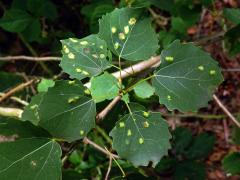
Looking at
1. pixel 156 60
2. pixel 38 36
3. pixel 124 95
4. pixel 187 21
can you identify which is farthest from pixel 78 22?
pixel 124 95

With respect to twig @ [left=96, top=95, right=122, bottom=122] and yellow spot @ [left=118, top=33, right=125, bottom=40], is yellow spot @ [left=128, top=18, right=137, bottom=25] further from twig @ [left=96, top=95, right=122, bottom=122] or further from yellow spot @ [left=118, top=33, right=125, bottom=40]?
twig @ [left=96, top=95, right=122, bottom=122]

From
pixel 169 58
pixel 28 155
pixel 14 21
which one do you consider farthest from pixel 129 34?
pixel 14 21

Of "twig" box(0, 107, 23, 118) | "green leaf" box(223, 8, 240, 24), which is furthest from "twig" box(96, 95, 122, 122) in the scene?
"green leaf" box(223, 8, 240, 24)

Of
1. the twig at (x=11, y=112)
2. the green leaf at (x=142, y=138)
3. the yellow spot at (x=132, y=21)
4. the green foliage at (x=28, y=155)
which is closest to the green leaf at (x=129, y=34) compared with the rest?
the yellow spot at (x=132, y=21)

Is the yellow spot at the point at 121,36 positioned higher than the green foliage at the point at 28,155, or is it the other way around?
the yellow spot at the point at 121,36

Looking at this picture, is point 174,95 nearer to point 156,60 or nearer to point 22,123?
point 22,123

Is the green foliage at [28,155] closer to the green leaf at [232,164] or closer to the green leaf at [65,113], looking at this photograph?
the green leaf at [65,113]
